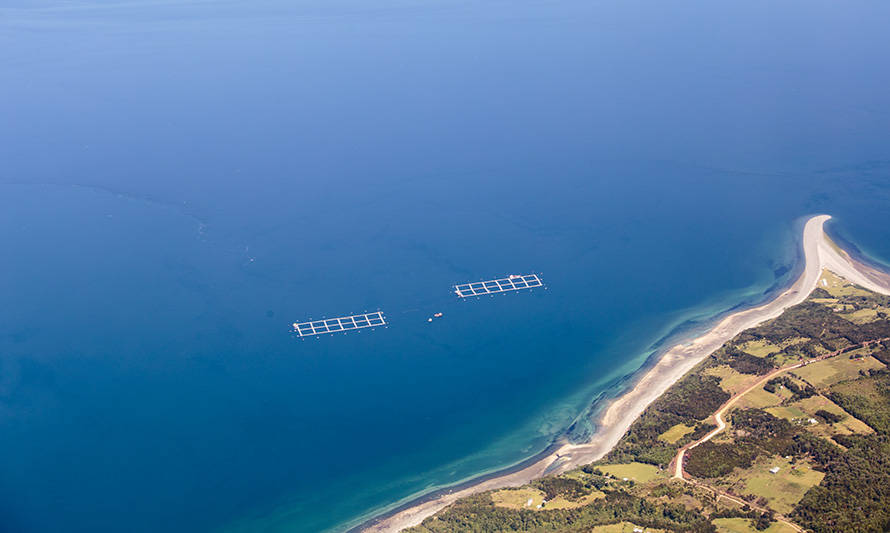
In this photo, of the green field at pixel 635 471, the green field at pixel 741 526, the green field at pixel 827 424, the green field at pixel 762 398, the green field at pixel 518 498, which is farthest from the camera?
the green field at pixel 762 398

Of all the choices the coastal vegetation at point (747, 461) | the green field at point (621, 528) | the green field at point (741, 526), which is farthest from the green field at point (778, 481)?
the green field at point (621, 528)

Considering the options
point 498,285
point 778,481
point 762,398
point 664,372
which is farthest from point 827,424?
point 498,285

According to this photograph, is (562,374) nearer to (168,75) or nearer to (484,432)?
(484,432)

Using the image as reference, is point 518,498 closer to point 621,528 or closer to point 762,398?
point 621,528

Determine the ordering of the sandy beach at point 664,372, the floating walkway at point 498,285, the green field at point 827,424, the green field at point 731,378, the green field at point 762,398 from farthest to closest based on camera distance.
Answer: the floating walkway at point 498,285 < the green field at point 731,378 < the green field at point 762,398 < the sandy beach at point 664,372 < the green field at point 827,424

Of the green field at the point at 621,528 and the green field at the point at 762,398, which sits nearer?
the green field at the point at 621,528

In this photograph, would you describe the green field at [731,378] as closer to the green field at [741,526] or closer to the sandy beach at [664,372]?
the sandy beach at [664,372]

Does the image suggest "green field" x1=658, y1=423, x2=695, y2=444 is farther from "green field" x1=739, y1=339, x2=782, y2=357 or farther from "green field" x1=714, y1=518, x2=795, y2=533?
"green field" x1=739, y1=339, x2=782, y2=357

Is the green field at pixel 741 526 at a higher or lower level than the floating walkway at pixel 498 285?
lower
